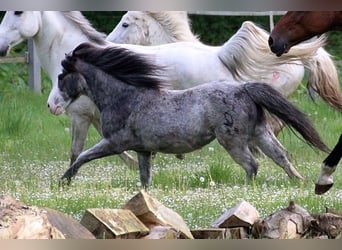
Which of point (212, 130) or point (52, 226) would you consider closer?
point (52, 226)

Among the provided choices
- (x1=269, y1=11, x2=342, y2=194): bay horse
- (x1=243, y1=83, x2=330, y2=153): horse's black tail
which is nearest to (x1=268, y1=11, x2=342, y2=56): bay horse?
(x1=269, y1=11, x2=342, y2=194): bay horse

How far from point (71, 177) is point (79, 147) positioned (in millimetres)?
170

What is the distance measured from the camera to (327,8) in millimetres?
4098

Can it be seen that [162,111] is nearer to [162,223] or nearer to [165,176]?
[165,176]

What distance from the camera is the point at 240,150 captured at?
A: 170 inches

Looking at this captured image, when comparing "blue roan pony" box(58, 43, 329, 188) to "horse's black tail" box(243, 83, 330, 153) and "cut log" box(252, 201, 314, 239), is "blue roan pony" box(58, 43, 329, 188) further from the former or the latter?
"cut log" box(252, 201, 314, 239)

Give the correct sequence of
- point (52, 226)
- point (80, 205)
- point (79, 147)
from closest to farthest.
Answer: point (52, 226), point (80, 205), point (79, 147)

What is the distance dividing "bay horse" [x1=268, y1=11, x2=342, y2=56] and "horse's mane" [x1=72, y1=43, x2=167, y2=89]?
521 millimetres

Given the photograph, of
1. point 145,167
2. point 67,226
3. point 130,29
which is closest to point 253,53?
point 130,29

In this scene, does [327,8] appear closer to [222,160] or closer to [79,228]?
[222,160]

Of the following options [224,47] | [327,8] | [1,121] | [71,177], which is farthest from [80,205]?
[327,8]

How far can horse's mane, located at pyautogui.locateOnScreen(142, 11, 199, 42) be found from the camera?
4.73 metres

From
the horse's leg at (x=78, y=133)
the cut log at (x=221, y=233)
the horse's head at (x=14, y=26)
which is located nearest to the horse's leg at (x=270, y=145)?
the cut log at (x=221, y=233)

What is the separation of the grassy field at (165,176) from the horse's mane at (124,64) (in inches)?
12.0
